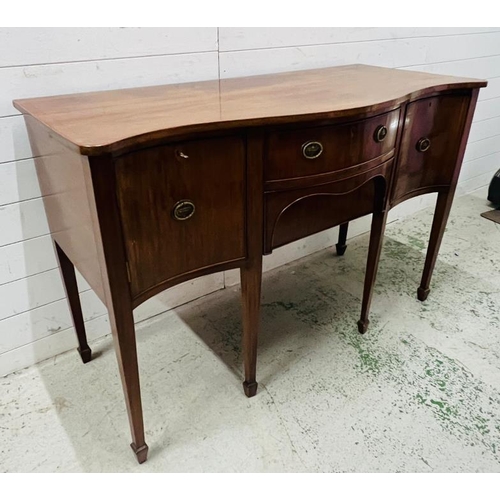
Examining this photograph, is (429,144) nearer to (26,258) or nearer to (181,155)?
(181,155)

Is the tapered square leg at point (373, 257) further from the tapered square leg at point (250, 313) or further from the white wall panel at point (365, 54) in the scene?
A: the white wall panel at point (365, 54)

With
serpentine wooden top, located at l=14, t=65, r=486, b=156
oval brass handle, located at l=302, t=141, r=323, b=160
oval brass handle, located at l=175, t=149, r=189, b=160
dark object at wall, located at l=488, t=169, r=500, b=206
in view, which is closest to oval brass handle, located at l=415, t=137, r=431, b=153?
serpentine wooden top, located at l=14, t=65, r=486, b=156

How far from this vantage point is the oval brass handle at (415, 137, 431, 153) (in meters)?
1.37

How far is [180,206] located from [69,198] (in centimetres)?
26

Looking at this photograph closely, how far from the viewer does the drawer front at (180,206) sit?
0.85m

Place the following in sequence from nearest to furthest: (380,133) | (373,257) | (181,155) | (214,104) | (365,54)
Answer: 1. (181,155)
2. (214,104)
3. (380,133)
4. (373,257)
5. (365,54)

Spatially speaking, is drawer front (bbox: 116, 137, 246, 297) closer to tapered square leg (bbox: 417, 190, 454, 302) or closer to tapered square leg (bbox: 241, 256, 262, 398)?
tapered square leg (bbox: 241, 256, 262, 398)

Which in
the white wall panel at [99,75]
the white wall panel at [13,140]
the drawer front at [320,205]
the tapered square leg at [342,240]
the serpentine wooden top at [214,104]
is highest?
the white wall panel at [99,75]

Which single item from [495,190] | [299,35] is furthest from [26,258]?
[495,190]

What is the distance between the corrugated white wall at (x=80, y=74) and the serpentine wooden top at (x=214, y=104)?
0.08 meters

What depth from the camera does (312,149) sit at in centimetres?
104

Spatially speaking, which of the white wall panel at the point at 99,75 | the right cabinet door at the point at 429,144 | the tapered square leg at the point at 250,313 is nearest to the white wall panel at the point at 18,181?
the white wall panel at the point at 99,75

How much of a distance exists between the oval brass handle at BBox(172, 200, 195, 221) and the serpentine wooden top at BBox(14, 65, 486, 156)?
0.50ft

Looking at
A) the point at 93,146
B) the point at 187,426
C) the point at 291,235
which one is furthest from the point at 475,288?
the point at 93,146
